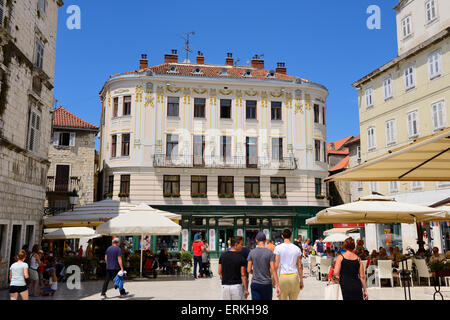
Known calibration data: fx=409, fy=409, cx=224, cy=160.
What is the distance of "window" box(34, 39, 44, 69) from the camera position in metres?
17.3

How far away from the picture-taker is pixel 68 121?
32.9m

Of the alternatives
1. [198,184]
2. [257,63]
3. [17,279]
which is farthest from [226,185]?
[17,279]

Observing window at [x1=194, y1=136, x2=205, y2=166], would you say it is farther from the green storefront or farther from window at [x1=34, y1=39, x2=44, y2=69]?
window at [x1=34, y1=39, x2=44, y2=69]

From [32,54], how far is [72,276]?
9033 millimetres

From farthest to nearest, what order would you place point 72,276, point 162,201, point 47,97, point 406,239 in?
point 162,201
point 406,239
point 47,97
point 72,276

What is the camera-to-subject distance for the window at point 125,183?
3216cm

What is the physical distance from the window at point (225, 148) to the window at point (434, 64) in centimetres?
1537

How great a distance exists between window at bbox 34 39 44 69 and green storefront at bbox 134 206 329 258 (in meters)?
16.0

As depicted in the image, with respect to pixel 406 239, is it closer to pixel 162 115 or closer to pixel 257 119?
pixel 257 119

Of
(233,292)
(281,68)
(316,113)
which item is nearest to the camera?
(233,292)

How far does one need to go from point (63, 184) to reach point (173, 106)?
415 inches

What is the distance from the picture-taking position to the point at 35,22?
667 inches

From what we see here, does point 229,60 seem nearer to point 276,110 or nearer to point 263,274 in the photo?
point 276,110
